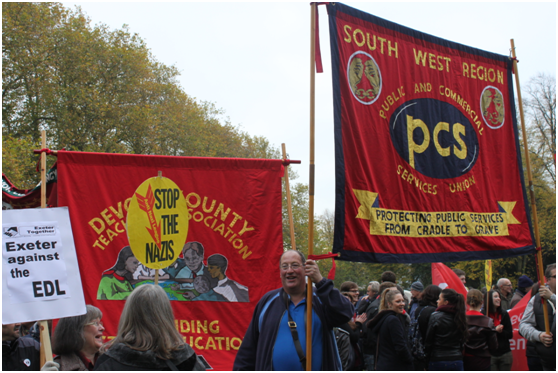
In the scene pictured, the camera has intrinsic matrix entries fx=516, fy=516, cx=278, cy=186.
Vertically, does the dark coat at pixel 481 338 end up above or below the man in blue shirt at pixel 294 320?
below

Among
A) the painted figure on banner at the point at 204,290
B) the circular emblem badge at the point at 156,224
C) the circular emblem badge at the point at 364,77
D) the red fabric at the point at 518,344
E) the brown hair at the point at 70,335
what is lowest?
the red fabric at the point at 518,344

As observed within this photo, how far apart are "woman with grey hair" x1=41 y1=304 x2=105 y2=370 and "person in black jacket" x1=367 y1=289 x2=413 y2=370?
3.33 metres

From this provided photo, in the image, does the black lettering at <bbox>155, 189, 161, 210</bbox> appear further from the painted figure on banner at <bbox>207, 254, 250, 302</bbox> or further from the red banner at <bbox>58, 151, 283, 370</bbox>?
the painted figure on banner at <bbox>207, 254, 250, 302</bbox>

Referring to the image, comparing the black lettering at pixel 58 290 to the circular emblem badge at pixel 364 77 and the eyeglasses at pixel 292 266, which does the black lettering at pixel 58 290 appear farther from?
the circular emblem badge at pixel 364 77

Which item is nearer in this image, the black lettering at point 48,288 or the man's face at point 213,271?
the black lettering at point 48,288

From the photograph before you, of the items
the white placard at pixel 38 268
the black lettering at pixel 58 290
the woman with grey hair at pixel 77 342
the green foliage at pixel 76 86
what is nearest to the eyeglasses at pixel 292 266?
the woman with grey hair at pixel 77 342

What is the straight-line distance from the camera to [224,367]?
6.29m

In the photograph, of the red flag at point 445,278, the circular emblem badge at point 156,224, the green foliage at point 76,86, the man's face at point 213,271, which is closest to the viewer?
the circular emblem badge at point 156,224

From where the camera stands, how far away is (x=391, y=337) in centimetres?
563

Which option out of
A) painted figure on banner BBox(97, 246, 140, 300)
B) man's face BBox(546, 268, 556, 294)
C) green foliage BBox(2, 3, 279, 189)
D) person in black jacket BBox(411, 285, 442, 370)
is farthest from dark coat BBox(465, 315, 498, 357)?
green foliage BBox(2, 3, 279, 189)

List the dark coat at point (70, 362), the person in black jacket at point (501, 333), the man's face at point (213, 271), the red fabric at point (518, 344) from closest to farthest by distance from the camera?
the dark coat at point (70, 362) < the man's face at point (213, 271) < the person in black jacket at point (501, 333) < the red fabric at point (518, 344)

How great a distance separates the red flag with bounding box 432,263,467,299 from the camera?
363 inches

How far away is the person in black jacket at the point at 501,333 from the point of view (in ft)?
22.1

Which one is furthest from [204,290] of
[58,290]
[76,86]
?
[76,86]
